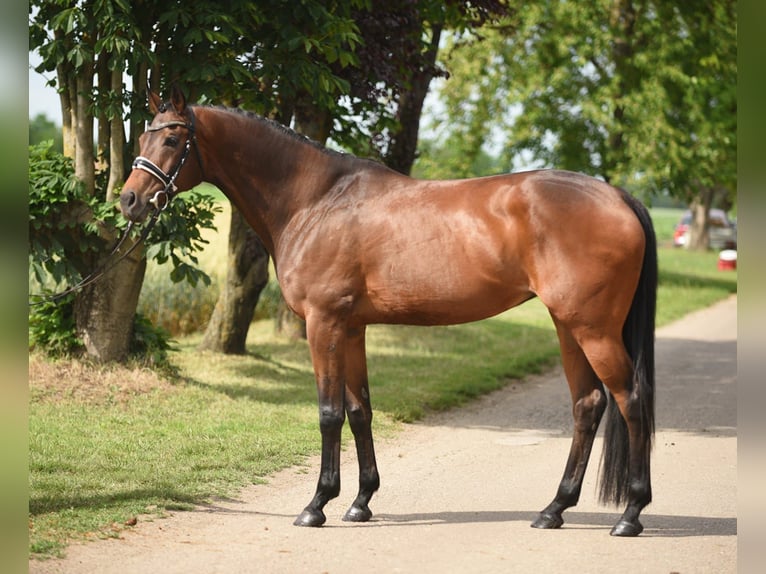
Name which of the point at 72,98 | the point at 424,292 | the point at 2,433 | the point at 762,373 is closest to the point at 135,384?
the point at 72,98

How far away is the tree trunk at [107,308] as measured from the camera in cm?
990

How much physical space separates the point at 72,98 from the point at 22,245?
6777 millimetres

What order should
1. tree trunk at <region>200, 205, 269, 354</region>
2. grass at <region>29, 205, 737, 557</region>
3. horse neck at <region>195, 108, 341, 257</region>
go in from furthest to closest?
tree trunk at <region>200, 205, 269, 354</region> → grass at <region>29, 205, 737, 557</region> → horse neck at <region>195, 108, 341, 257</region>

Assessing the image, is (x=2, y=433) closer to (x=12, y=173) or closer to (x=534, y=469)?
(x=12, y=173)

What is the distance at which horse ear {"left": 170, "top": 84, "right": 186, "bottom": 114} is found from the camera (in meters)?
5.89

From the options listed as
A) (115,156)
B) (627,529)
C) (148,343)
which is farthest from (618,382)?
(148,343)

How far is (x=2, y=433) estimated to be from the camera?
11.8 ft

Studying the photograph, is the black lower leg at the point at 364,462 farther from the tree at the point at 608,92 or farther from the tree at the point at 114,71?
the tree at the point at 608,92

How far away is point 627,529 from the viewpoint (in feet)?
18.9

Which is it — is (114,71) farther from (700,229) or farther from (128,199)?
(700,229)

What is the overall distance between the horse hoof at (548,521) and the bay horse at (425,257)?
0.04ft

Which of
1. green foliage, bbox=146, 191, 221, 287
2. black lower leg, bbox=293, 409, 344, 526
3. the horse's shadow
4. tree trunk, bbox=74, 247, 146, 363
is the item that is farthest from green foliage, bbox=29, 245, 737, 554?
green foliage, bbox=146, 191, 221, 287

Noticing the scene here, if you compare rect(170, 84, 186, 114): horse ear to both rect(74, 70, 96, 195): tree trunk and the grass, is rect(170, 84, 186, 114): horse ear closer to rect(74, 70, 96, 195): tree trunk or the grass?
the grass

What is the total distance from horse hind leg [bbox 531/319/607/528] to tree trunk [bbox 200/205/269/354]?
6.69 metres
